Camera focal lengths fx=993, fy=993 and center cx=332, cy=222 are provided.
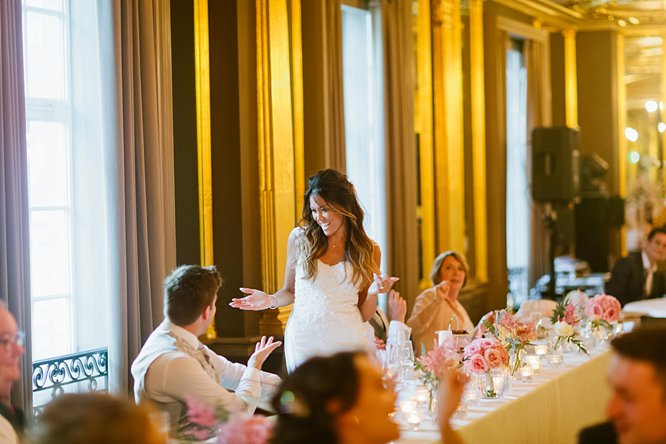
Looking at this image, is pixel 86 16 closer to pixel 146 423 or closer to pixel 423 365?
pixel 423 365

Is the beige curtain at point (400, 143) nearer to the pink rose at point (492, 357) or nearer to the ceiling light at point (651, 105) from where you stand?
the pink rose at point (492, 357)

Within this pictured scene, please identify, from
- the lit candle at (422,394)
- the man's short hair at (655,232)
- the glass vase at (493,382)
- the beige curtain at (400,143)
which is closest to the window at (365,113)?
the beige curtain at (400,143)

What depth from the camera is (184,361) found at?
124 inches

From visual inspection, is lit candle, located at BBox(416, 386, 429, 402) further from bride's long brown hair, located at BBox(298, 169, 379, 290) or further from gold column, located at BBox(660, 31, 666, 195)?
gold column, located at BBox(660, 31, 666, 195)

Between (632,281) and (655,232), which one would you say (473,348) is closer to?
(655,232)

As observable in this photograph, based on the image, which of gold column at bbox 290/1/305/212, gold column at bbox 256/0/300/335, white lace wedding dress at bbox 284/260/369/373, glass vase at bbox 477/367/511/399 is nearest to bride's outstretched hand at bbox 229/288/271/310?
white lace wedding dress at bbox 284/260/369/373

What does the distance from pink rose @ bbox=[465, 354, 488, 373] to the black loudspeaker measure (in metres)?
6.58

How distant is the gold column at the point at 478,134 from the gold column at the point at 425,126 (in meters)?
0.82

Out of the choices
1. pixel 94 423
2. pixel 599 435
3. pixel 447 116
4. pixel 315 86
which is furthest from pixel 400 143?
pixel 94 423

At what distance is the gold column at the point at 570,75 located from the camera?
37.8 feet

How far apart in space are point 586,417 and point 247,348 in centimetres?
211

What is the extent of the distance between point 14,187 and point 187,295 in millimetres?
1325

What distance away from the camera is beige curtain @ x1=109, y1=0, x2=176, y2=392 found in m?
4.76

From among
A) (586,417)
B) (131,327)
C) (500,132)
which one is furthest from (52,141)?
(500,132)
